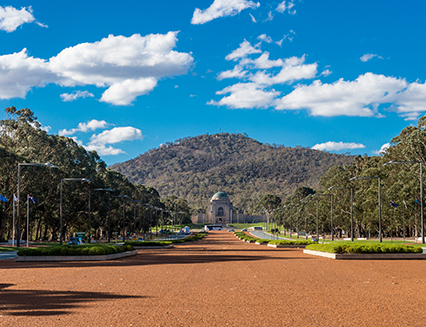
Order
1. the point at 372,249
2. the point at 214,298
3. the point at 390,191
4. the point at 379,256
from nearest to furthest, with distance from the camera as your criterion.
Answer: the point at 214,298 < the point at 379,256 < the point at 372,249 < the point at 390,191

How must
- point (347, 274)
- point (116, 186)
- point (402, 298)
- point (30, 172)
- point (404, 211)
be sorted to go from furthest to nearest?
point (116, 186), point (404, 211), point (30, 172), point (347, 274), point (402, 298)

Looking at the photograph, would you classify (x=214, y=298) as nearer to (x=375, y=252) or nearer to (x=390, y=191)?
(x=375, y=252)

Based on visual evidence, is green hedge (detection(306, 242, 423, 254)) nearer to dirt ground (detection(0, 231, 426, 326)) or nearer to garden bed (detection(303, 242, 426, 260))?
garden bed (detection(303, 242, 426, 260))

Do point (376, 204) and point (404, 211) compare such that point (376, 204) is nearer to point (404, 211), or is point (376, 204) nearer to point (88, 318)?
point (404, 211)

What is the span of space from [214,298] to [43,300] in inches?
179

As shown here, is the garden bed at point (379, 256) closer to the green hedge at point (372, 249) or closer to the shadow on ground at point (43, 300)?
the green hedge at point (372, 249)

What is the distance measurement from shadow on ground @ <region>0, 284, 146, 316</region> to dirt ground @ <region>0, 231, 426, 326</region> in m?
0.02

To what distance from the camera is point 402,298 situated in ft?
41.4

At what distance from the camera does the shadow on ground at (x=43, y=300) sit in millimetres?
10758

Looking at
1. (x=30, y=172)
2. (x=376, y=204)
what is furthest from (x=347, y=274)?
(x=376, y=204)

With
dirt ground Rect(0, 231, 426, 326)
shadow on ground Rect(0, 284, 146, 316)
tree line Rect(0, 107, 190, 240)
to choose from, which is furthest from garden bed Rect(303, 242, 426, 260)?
tree line Rect(0, 107, 190, 240)

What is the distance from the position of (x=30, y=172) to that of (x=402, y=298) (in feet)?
150

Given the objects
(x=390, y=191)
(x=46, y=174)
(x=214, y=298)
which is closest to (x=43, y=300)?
(x=214, y=298)

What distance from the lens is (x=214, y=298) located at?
41.7 feet
